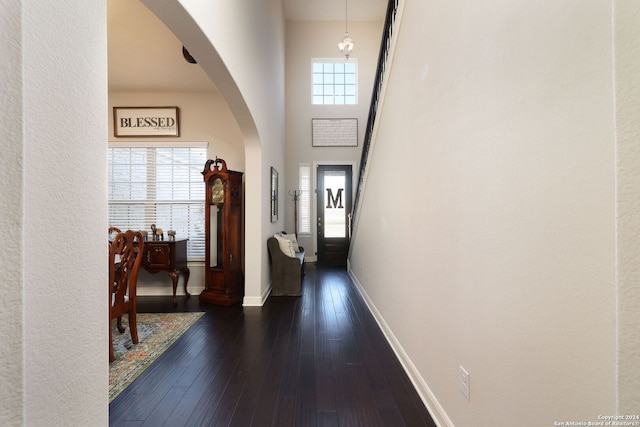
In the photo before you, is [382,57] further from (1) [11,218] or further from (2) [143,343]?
(2) [143,343]

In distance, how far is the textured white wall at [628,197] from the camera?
53 cm

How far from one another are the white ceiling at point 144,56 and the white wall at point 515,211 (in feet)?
9.25

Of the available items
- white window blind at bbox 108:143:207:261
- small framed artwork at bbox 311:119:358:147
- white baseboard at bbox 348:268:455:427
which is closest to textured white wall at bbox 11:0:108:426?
white baseboard at bbox 348:268:455:427

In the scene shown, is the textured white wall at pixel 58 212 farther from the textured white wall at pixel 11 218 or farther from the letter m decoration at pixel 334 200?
the letter m decoration at pixel 334 200

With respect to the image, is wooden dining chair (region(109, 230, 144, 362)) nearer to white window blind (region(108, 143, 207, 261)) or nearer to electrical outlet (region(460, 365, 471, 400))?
white window blind (region(108, 143, 207, 261))

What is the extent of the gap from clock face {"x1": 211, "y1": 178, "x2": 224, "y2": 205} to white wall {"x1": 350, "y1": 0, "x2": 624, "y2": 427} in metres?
2.86

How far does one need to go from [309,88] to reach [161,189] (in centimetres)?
432

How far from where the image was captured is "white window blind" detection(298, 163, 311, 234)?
6.75 m

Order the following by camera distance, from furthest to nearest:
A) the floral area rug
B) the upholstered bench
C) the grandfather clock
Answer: the upholstered bench
the grandfather clock
the floral area rug

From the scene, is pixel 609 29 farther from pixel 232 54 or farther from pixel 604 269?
pixel 232 54

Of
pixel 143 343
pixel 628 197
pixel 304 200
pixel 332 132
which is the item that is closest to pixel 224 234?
pixel 143 343

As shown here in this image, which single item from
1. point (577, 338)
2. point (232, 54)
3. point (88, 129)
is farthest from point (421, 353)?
point (232, 54)

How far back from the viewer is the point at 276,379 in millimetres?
2006

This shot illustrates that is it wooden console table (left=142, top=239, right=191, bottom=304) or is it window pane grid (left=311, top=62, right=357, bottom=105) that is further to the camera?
window pane grid (left=311, top=62, right=357, bottom=105)
